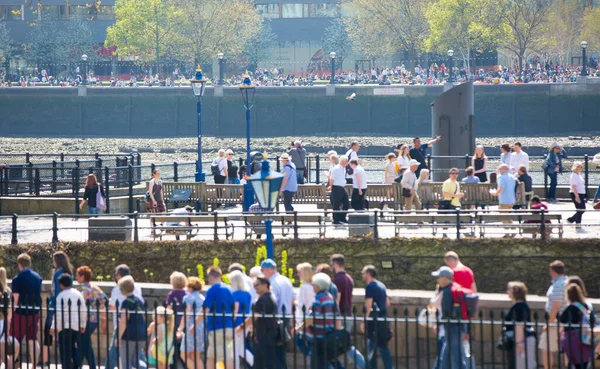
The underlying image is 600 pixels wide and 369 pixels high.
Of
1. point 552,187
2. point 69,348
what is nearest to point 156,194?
point 552,187

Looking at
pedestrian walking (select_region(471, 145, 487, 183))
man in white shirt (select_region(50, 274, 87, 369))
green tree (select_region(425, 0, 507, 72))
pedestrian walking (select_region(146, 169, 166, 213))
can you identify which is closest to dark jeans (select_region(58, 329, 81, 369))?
man in white shirt (select_region(50, 274, 87, 369))

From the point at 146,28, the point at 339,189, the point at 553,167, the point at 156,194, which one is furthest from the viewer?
the point at 146,28

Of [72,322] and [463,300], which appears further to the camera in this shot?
[72,322]

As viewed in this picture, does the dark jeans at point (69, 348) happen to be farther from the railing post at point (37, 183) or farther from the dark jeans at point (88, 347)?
the railing post at point (37, 183)

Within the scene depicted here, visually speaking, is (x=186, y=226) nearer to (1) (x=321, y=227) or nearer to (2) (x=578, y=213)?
(1) (x=321, y=227)

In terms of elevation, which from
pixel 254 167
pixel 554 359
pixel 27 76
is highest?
pixel 27 76

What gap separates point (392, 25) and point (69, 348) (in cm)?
7337

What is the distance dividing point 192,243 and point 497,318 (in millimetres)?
7433

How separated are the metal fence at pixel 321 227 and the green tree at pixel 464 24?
59.4 m

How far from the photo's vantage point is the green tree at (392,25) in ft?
272

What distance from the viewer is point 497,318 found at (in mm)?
12172

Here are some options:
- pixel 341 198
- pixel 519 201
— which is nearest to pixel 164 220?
pixel 341 198

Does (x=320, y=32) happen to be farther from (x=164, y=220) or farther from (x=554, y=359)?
(x=554, y=359)

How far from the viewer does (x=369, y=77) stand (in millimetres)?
81812
